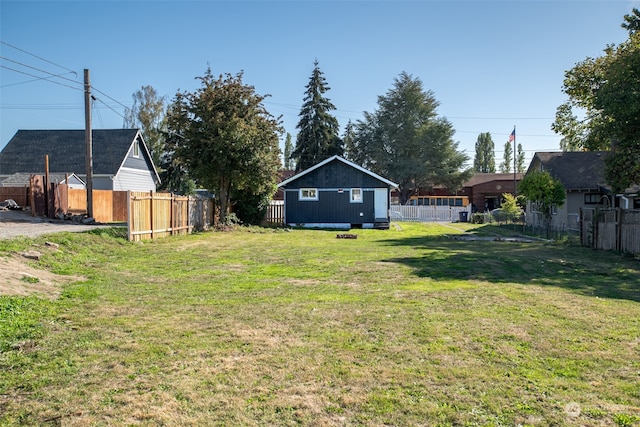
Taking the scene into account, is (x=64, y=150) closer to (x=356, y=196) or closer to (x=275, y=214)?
(x=275, y=214)

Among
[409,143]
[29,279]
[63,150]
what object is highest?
[409,143]

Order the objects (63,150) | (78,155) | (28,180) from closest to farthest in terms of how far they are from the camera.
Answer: (28,180)
(78,155)
(63,150)

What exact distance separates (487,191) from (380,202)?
97.6 ft

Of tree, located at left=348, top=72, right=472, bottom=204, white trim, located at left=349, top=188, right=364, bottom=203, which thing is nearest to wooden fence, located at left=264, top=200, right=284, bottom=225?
white trim, located at left=349, top=188, right=364, bottom=203

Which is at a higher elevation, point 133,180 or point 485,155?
point 485,155

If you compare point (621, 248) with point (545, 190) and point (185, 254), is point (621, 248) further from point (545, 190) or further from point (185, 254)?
point (185, 254)

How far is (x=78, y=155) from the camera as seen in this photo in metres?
31.6

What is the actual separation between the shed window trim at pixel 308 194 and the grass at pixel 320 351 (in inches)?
767

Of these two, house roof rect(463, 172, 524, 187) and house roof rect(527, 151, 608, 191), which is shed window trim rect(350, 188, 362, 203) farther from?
house roof rect(463, 172, 524, 187)

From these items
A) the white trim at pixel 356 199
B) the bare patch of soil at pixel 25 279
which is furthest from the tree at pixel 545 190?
the bare patch of soil at pixel 25 279

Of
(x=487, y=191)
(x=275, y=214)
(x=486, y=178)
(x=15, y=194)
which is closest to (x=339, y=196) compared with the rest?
(x=275, y=214)

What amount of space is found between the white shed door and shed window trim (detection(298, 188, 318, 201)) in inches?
148

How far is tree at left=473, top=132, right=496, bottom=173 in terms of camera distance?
92.8 metres

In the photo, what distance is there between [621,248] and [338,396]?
15.6 m
